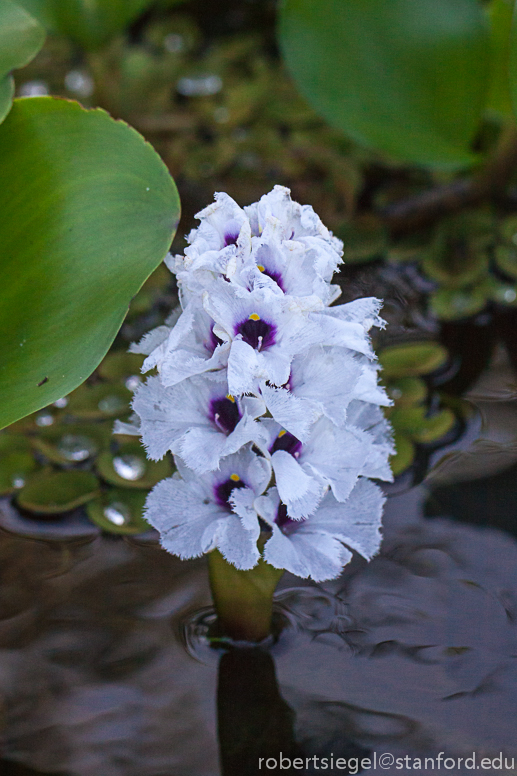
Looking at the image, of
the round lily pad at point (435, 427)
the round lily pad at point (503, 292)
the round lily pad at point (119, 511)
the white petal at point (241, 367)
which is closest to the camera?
the white petal at point (241, 367)

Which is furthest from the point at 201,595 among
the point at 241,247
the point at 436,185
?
the point at 436,185

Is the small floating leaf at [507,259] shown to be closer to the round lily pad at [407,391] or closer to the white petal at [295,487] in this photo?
→ the round lily pad at [407,391]

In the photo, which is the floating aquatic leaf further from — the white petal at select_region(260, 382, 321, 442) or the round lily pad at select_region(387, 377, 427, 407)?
the white petal at select_region(260, 382, 321, 442)

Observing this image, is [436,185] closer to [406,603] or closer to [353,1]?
[353,1]

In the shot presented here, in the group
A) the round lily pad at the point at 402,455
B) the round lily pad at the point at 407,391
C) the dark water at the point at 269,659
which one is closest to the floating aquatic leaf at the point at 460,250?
the round lily pad at the point at 407,391

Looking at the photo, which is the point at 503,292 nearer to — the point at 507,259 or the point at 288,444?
the point at 507,259

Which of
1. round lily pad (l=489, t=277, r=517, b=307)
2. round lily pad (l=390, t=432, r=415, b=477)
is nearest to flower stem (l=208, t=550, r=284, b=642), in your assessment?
round lily pad (l=390, t=432, r=415, b=477)

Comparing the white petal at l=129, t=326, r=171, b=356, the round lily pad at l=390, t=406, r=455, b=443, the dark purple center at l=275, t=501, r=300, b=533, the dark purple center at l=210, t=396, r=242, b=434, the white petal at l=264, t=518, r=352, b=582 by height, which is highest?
the white petal at l=129, t=326, r=171, b=356
